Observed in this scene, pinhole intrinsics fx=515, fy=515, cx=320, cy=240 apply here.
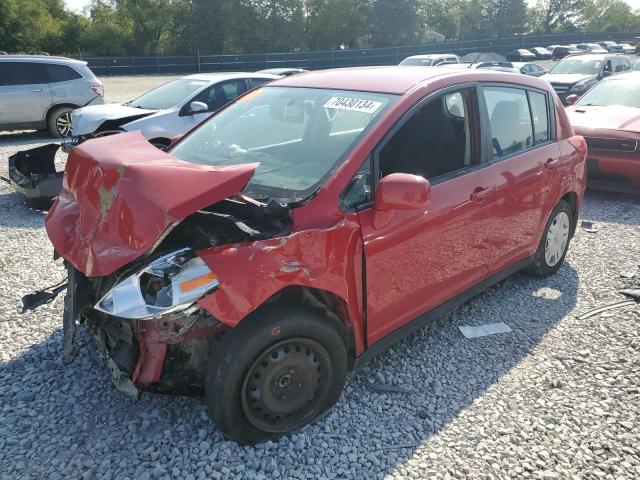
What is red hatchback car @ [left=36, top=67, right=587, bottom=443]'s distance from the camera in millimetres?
2346

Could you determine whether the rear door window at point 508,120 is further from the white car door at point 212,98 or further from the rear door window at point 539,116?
the white car door at point 212,98

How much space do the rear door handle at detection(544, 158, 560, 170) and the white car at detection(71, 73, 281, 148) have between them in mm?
5242

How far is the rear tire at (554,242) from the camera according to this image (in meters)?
4.50

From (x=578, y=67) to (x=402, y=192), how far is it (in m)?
17.3

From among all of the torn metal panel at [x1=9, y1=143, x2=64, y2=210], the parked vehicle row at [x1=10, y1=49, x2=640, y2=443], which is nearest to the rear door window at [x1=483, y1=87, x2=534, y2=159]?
the parked vehicle row at [x1=10, y1=49, x2=640, y2=443]

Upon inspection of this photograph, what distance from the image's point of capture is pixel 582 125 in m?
7.62

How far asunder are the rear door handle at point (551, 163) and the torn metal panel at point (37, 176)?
5.50 metres

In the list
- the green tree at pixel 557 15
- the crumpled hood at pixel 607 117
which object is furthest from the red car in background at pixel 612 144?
the green tree at pixel 557 15

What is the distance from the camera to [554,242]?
4.66 meters

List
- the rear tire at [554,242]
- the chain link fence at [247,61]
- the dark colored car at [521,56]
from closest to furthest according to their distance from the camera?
1. the rear tire at [554,242]
2. the chain link fence at [247,61]
3. the dark colored car at [521,56]

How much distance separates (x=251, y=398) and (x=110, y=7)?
69392 mm

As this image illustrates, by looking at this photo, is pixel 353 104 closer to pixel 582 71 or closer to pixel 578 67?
pixel 582 71

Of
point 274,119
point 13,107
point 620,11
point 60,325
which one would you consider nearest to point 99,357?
point 60,325

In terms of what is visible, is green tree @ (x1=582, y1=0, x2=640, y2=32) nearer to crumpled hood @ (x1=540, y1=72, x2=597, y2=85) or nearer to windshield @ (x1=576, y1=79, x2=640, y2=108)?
crumpled hood @ (x1=540, y1=72, x2=597, y2=85)
